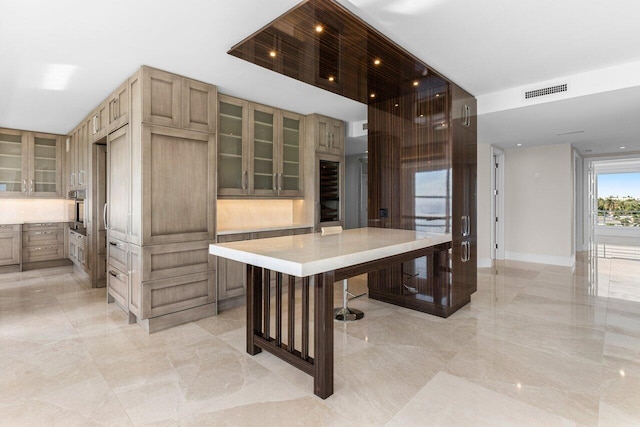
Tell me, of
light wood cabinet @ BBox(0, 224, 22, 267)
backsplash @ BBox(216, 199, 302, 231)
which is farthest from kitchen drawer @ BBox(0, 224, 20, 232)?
backsplash @ BBox(216, 199, 302, 231)

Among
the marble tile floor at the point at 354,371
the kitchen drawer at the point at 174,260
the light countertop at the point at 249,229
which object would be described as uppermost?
the light countertop at the point at 249,229

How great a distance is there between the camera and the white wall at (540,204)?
6.31 m

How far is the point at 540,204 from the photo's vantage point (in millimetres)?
6625

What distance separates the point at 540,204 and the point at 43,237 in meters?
9.26

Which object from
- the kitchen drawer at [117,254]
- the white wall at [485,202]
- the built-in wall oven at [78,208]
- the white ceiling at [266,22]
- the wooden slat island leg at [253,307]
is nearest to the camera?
the white ceiling at [266,22]

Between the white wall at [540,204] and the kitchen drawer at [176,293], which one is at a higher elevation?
the white wall at [540,204]

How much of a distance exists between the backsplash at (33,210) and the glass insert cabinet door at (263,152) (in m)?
4.62

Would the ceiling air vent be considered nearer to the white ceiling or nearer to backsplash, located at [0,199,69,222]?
the white ceiling

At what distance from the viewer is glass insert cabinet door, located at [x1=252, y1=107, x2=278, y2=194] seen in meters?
4.21

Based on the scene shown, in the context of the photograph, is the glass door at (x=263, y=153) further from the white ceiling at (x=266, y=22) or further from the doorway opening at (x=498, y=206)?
the doorway opening at (x=498, y=206)

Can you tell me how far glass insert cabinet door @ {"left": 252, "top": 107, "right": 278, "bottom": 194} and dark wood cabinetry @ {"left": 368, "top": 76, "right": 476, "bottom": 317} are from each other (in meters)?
1.29

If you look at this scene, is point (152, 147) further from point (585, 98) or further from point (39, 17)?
point (585, 98)

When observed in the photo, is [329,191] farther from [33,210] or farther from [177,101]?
[33,210]

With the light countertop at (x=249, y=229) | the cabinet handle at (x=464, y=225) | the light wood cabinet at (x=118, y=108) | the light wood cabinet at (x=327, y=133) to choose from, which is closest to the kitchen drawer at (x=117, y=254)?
the light countertop at (x=249, y=229)
